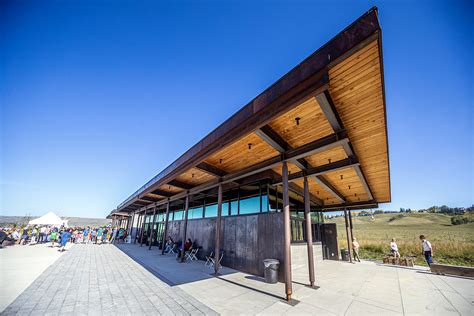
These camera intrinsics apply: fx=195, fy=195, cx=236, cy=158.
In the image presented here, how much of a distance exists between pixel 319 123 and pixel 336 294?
5.03 metres

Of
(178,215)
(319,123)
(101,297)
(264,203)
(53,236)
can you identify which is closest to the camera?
(319,123)

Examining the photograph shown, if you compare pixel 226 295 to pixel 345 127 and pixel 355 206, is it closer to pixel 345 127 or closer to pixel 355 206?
Result: pixel 345 127

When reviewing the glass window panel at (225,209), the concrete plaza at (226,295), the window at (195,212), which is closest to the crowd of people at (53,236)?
the window at (195,212)

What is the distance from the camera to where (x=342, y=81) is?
3529 mm

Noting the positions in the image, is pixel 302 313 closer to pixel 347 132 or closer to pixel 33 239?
pixel 347 132

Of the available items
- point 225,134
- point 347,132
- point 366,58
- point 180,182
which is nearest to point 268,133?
point 225,134

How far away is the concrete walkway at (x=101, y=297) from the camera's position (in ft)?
13.9

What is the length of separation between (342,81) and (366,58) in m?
0.54

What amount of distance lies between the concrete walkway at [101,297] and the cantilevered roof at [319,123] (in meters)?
3.97

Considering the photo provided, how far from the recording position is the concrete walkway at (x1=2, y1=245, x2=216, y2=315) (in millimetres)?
4234

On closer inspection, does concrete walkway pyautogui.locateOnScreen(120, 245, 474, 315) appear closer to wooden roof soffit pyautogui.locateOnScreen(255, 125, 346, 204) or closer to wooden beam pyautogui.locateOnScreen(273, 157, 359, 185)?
wooden beam pyautogui.locateOnScreen(273, 157, 359, 185)

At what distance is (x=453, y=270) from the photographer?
8156mm

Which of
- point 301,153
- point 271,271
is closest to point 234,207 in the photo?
point 271,271

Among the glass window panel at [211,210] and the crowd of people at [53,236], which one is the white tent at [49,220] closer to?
the crowd of people at [53,236]
